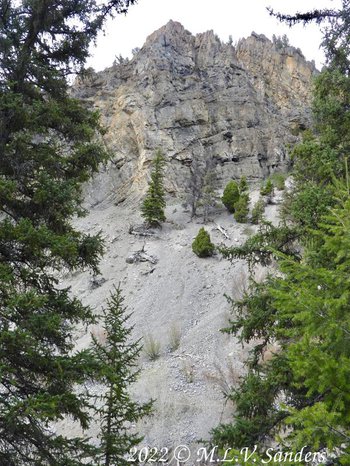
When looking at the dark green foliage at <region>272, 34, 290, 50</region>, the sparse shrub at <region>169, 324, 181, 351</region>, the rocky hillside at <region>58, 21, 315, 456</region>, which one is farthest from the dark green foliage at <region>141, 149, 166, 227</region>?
the dark green foliage at <region>272, 34, 290, 50</region>

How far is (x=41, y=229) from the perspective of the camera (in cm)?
521

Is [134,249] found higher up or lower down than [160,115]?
lower down

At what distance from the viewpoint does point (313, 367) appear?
10.2ft

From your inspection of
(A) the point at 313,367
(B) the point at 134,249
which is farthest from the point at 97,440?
(B) the point at 134,249

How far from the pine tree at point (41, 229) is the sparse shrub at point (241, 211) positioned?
88.5ft

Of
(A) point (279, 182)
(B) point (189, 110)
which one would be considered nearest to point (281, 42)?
(B) point (189, 110)

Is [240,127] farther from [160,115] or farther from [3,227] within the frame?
[3,227]

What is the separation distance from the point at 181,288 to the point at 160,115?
99.2ft

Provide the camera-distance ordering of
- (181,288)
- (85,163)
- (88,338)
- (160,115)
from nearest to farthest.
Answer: (85,163)
(88,338)
(181,288)
(160,115)

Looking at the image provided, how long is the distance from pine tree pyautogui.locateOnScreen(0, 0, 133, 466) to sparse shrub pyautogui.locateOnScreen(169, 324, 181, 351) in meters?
11.8

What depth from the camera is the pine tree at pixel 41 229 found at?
184 inches

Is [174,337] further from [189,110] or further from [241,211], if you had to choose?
[189,110]

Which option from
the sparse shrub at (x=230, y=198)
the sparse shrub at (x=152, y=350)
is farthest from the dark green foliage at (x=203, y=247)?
the sparse shrub at (x=152, y=350)

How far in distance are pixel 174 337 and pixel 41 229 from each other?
14.6 m
